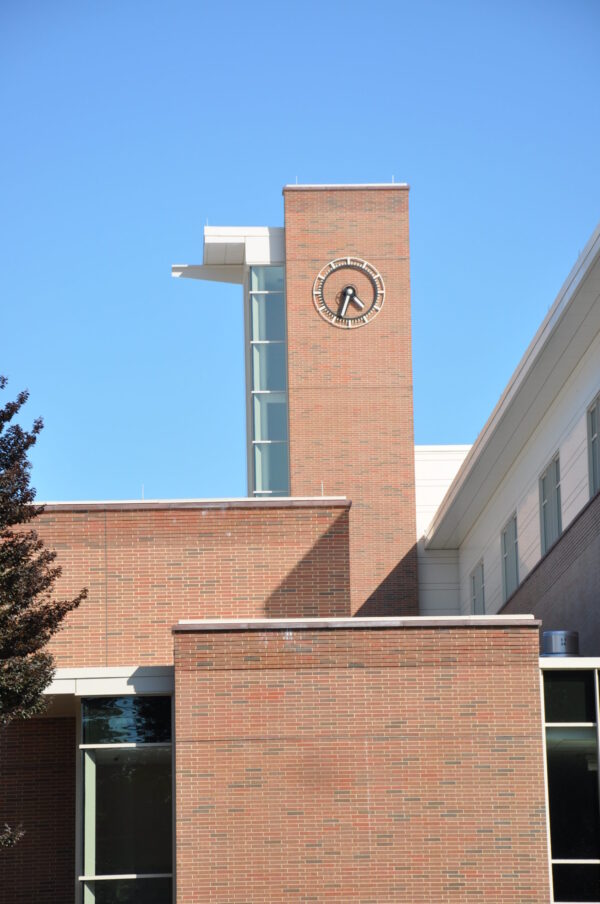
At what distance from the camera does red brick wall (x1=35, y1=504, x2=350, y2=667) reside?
27.5 metres

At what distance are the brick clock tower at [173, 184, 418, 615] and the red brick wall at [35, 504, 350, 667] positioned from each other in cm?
1746

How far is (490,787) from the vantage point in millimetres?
22000

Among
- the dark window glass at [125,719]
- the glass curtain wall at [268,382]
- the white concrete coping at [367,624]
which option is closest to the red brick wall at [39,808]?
the dark window glass at [125,719]

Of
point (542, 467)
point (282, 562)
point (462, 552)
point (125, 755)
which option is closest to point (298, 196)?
point (462, 552)

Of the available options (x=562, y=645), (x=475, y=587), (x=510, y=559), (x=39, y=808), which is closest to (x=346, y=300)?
(x=475, y=587)

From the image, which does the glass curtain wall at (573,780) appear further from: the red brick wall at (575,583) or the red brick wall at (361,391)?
the red brick wall at (361,391)

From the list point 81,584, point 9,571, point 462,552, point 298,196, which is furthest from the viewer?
point 298,196

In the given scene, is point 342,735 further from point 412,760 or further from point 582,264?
point 582,264

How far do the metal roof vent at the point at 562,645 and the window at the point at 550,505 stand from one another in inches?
237

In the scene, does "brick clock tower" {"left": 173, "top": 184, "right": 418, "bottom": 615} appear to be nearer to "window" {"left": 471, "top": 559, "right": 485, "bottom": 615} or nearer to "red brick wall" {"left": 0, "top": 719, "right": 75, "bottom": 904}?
"window" {"left": 471, "top": 559, "right": 485, "bottom": 615}

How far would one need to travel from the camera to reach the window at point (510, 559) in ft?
116

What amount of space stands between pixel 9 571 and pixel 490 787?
738 centimetres

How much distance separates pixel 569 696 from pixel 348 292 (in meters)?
25.9

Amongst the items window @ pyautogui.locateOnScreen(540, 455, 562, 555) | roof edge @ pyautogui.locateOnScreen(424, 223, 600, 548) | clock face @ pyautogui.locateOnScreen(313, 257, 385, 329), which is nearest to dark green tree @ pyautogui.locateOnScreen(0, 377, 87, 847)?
roof edge @ pyautogui.locateOnScreen(424, 223, 600, 548)
